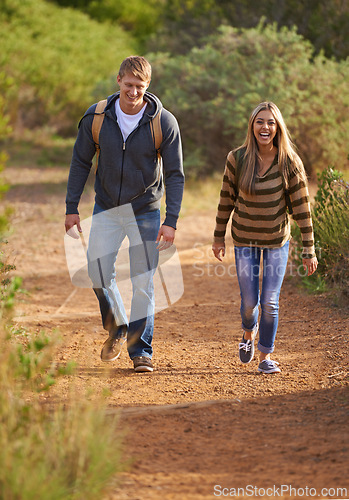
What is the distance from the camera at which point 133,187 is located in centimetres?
433

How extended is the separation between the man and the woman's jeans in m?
0.51

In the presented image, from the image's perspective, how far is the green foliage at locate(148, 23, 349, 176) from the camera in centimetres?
1264

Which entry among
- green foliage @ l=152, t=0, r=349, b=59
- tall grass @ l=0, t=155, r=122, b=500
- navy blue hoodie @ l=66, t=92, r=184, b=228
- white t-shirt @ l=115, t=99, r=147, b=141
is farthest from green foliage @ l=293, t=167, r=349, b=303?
green foliage @ l=152, t=0, r=349, b=59

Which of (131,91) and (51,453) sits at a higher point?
(131,91)

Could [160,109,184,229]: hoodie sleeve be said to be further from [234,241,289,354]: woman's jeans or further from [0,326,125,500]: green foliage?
[0,326,125,500]: green foliage

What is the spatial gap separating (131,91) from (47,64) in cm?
1983

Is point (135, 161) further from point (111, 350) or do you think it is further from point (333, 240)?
point (333, 240)

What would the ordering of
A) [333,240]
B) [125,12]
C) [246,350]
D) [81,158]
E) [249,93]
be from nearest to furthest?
[81,158] < [246,350] < [333,240] < [249,93] < [125,12]

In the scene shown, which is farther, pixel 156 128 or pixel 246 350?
pixel 246 350

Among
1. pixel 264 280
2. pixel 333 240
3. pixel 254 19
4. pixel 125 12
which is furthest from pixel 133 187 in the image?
pixel 125 12

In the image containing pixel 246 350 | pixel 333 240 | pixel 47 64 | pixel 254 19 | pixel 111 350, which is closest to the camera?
pixel 246 350

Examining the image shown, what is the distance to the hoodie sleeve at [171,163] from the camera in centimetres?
430

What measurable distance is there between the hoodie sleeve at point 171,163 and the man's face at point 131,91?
7.5 inches

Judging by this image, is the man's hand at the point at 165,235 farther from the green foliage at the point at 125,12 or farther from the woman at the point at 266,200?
the green foliage at the point at 125,12
